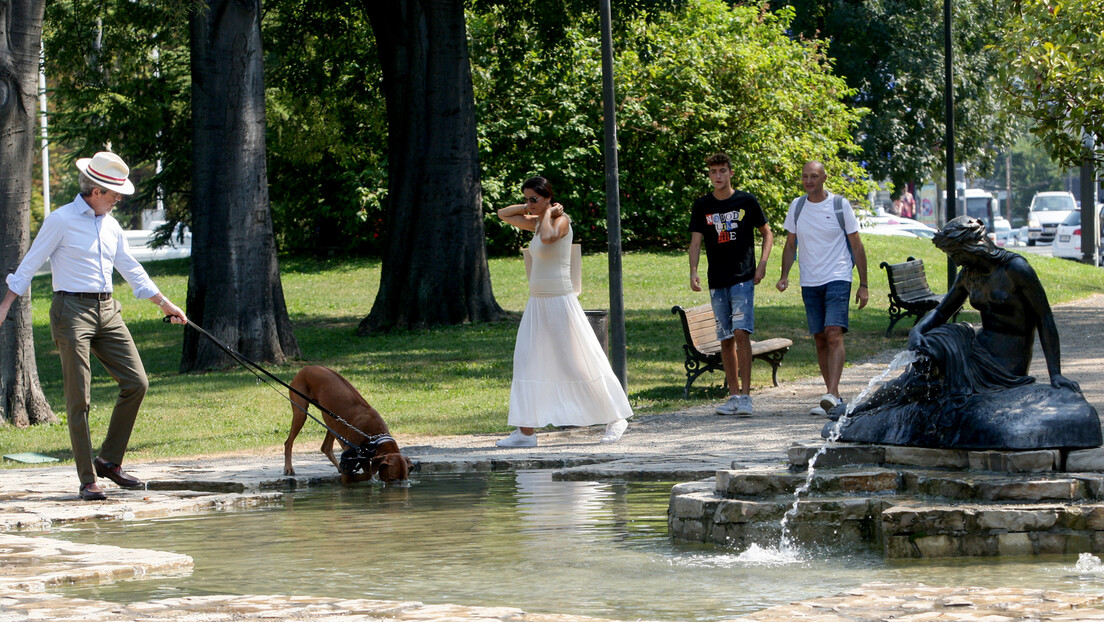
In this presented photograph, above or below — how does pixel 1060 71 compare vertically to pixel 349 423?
above

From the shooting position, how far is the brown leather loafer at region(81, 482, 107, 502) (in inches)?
308

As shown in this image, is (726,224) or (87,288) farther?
(726,224)

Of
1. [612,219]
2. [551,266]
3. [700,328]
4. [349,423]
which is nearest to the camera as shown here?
[349,423]

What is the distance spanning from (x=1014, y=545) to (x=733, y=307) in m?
5.33

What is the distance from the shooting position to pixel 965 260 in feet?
22.1

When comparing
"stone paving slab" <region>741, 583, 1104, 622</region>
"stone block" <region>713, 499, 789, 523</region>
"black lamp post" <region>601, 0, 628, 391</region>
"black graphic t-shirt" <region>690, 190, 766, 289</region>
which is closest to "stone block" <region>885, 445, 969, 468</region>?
"stone block" <region>713, 499, 789, 523</region>

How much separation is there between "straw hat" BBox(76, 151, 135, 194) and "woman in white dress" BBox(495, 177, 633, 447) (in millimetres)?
2951

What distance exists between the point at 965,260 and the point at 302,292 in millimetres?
21727

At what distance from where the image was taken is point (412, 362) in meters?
16.2

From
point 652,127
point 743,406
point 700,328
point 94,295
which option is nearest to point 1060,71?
point 700,328

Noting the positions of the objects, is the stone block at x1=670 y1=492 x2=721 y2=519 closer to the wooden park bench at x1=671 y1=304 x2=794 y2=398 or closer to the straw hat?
the straw hat

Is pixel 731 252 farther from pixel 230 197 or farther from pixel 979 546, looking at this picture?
pixel 230 197

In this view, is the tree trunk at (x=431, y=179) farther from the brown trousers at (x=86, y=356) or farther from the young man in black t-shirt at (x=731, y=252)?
the brown trousers at (x=86, y=356)

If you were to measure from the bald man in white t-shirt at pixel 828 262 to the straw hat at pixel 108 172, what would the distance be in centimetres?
522
